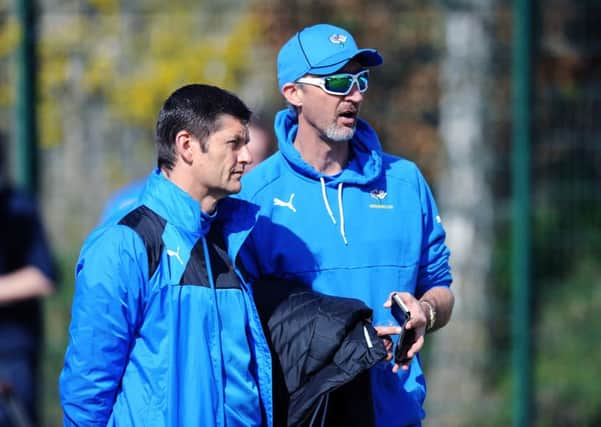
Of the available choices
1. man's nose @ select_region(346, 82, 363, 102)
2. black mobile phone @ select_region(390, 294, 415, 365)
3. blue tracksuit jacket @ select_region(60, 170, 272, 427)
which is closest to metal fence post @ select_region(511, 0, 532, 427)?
man's nose @ select_region(346, 82, 363, 102)

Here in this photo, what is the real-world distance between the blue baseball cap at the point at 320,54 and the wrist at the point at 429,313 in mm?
817

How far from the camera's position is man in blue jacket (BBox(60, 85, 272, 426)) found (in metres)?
3.13

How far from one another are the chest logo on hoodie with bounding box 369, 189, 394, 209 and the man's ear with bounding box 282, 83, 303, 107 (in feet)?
1.28

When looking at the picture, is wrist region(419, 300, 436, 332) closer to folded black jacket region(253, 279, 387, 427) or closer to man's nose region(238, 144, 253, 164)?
folded black jacket region(253, 279, 387, 427)

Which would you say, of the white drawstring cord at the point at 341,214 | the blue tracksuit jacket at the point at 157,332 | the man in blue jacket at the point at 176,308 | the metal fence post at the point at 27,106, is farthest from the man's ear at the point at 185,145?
the metal fence post at the point at 27,106

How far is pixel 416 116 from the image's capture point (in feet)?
23.8

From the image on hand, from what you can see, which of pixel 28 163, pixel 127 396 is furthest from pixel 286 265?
pixel 28 163

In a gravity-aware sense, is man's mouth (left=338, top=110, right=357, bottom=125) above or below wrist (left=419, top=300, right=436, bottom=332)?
above

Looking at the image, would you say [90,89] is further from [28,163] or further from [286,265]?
[286,265]

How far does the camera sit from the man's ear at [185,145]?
3.30 m

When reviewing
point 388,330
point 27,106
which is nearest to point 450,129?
point 27,106

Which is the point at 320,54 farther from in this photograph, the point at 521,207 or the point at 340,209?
the point at 521,207

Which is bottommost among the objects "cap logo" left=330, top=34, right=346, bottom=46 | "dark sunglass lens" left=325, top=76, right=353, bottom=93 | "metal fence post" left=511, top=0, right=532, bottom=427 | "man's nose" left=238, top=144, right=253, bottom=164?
"metal fence post" left=511, top=0, right=532, bottom=427

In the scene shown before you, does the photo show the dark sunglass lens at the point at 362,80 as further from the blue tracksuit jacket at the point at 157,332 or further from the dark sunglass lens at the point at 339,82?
the blue tracksuit jacket at the point at 157,332
